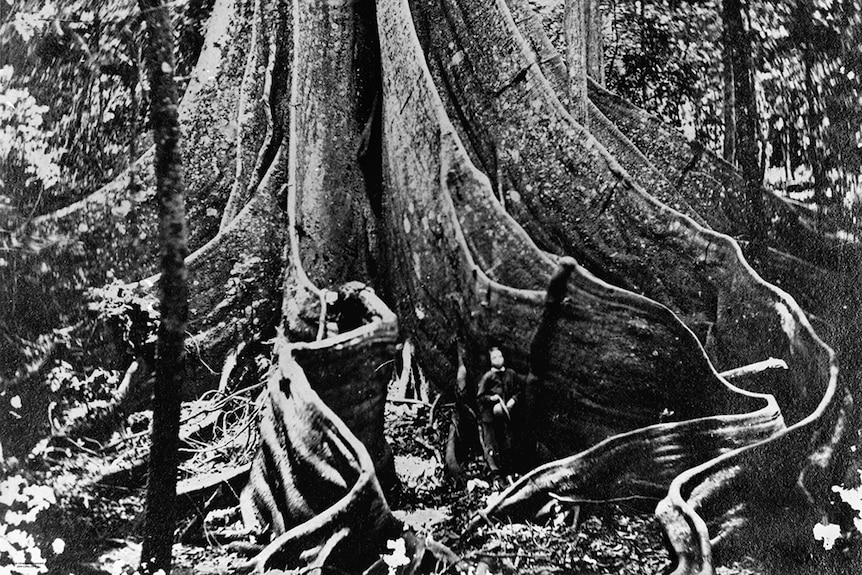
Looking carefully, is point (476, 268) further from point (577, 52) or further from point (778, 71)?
point (778, 71)

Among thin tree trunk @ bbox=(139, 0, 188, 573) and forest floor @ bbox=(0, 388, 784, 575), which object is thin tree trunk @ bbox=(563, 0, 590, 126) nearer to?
forest floor @ bbox=(0, 388, 784, 575)

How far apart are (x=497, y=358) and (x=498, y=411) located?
0.66 feet

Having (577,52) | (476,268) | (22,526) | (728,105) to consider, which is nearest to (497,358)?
(476,268)

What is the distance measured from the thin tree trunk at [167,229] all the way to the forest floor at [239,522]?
128 millimetres

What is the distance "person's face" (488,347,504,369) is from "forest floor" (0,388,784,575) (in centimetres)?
28

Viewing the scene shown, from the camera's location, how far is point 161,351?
247 cm

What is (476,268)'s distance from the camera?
249 centimetres

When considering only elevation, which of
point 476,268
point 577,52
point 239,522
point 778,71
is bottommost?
point 239,522

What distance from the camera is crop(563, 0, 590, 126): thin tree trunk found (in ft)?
8.32

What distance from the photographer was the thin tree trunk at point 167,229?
245 cm

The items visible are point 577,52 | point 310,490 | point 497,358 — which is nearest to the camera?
point 310,490

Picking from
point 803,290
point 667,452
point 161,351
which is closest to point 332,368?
point 161,351

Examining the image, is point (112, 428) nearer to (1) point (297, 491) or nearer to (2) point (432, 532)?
(1) point (297, 491)

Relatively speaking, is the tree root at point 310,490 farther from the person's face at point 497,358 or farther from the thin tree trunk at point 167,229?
the person's face at point 497,358
